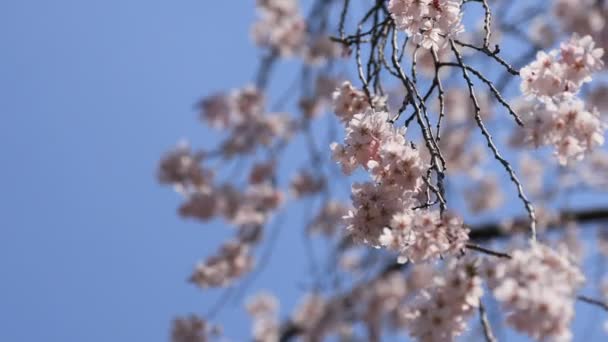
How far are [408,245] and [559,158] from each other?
493 mm

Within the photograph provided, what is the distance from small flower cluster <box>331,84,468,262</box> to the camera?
1.51m

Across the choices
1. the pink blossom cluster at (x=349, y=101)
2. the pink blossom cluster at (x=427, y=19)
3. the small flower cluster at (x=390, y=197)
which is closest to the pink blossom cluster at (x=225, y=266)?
the pink blossom cluster at (x=349, y=101)

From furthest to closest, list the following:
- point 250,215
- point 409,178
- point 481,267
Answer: point 250,215 < point 409,178 < point 481,267

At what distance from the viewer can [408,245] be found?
1545mm

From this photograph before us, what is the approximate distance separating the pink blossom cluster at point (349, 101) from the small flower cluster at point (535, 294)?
31.2 inches

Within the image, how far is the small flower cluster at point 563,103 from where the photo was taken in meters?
1.72

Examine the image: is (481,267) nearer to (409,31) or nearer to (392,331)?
(409,31)

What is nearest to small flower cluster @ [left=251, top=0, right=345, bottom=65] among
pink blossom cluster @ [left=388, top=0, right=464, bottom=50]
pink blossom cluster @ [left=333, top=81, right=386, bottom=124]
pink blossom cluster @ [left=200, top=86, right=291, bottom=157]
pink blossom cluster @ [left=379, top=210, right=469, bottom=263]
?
pink blossom cluster @ [left=200, top=86, right=291, bottom=157]

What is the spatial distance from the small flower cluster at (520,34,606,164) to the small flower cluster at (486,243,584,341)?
1.47 feet

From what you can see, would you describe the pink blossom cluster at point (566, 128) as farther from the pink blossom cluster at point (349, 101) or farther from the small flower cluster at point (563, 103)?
the pink blossom cluster at point (349, 101)

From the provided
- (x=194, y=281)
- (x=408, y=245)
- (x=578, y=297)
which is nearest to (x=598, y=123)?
(x=578, y=297)

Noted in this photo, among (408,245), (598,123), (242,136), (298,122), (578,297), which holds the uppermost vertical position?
(298,122)

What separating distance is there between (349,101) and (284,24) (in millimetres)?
3563

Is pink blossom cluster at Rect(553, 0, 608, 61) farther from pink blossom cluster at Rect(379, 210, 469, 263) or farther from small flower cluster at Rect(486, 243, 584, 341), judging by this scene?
small flower cluster at Rect(486, 243, 584, 341)
